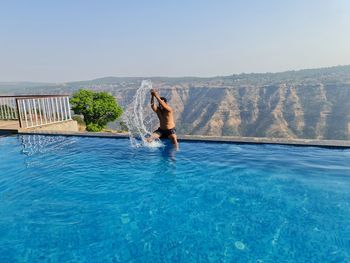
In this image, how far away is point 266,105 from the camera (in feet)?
308

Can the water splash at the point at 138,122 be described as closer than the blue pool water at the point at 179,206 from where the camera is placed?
No

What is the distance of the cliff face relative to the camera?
2909 inches

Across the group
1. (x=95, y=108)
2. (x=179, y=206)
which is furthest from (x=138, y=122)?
(x=95, y=108)

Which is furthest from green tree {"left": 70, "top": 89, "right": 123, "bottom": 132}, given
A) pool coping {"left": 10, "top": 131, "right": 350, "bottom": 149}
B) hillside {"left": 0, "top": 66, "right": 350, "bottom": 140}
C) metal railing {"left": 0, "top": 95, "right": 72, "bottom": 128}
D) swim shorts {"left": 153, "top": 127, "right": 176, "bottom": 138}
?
hillside {"left": 0, "top": 66, "right": 350, "bottom": 140}

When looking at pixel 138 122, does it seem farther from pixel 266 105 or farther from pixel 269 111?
pixel 266 105

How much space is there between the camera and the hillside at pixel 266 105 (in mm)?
75250

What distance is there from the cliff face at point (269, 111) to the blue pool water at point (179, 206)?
62.2 metres

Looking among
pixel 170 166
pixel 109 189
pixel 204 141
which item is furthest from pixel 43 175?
pixel 204 141

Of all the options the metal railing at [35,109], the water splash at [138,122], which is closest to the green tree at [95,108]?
the metal railing at [35,109]

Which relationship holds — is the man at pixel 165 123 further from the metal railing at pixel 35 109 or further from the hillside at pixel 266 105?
the hillside at pixel 266 105

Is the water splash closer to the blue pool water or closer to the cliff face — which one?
the blue pool water

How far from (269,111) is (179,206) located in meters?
90.6

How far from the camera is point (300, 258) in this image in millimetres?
2883

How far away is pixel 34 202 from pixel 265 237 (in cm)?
341
